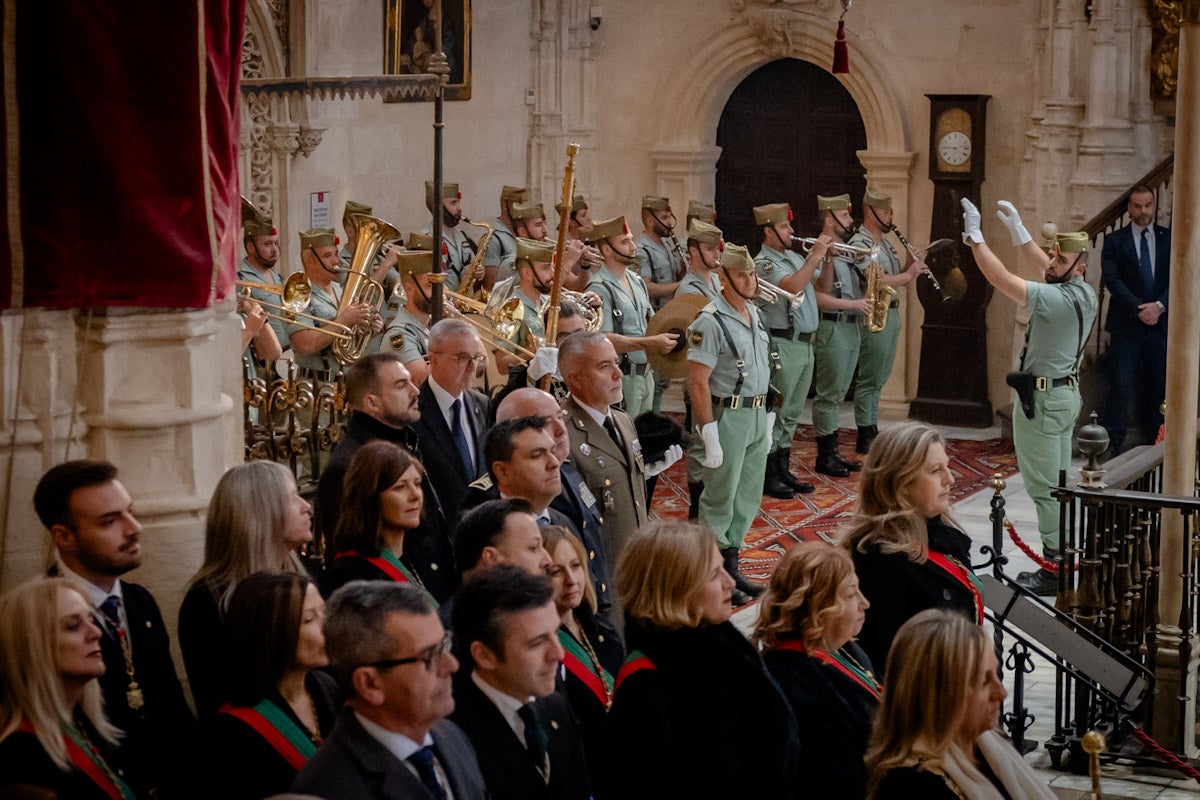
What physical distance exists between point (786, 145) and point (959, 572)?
33.3ft

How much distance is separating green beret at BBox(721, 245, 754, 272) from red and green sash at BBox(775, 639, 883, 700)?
4975 millimetres

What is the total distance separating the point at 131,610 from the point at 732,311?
18.0 ft

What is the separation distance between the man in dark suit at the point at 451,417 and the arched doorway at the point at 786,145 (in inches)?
345

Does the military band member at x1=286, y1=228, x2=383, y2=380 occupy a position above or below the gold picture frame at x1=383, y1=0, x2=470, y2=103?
below

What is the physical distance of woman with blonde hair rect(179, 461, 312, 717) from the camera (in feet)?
14.4

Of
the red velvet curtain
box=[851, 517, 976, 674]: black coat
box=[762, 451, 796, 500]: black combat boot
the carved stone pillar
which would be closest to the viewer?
the red velvet curtain

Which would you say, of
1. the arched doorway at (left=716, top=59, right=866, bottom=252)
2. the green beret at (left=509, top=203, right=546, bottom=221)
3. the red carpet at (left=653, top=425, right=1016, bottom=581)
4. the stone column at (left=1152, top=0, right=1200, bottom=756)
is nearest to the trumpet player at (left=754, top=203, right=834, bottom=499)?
the red carpet at (left=653, top=425, right=1016, bottom=581)

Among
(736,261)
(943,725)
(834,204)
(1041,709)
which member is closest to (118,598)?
(943,725)

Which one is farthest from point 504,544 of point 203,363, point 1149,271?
point 1149,271

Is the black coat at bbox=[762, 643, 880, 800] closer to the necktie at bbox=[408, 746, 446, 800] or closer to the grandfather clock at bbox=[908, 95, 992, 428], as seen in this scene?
the necktie at bbox=[408, 746, 446, 800]

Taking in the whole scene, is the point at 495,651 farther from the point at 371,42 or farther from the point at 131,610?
the point at 371,42

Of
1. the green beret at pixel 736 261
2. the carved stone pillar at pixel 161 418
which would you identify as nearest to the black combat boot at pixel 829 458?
the green beret at pixel 736 261

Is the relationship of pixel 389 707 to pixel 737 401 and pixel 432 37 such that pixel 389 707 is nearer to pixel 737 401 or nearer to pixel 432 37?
pixel 737 401

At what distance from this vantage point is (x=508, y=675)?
12.6ft
